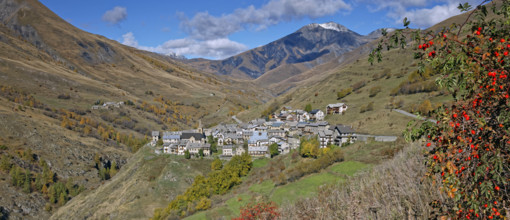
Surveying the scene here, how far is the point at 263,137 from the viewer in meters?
84.8

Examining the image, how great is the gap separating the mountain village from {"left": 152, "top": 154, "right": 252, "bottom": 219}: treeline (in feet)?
46.2

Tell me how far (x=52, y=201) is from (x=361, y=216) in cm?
12985

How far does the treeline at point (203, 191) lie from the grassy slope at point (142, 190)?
566 cm

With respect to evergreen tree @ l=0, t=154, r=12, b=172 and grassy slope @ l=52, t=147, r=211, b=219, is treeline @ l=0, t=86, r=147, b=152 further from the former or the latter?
grassy slope @ l=52, t=147, r=211, b=219

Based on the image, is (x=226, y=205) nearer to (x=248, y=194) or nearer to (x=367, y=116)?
(x=248, y=194)

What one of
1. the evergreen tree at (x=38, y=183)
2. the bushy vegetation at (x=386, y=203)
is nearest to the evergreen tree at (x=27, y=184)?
the evergreen tree at (x=38, y=183)

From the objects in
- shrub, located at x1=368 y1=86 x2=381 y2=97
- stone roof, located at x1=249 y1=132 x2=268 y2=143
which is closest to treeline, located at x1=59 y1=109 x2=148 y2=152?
stone roof, located at x1=249 y1=132 x2=268 y2=143

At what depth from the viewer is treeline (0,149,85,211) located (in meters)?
103

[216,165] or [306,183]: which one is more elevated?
[306,183]

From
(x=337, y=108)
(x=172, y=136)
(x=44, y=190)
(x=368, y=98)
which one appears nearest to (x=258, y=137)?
(x=172, y=136)

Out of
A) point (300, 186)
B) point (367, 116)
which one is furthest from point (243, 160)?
point (367, 116)

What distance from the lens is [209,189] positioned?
61125 mm

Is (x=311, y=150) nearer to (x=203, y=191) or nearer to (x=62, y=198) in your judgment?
(x=203, y=191)

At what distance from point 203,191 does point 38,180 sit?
89693 millimetres
